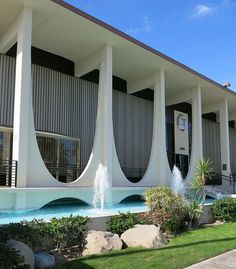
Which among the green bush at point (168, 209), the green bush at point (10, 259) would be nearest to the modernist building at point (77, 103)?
the green bush at point (168, 209)

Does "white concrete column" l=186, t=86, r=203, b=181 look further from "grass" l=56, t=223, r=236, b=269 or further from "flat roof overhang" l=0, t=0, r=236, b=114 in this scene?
"grass" l=56, t=223, r=236, b=269

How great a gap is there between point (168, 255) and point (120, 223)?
234 cm

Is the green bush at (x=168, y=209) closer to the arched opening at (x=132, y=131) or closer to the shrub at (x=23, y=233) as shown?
the shrub at (x=23, y=233)

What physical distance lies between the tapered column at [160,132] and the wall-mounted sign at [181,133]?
6.78 meters

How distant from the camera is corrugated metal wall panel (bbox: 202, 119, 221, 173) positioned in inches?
1312

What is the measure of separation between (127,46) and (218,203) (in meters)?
10.1

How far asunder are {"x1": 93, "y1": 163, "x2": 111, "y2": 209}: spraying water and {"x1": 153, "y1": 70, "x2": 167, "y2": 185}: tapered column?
194 inches

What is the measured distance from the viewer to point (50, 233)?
7.84 m

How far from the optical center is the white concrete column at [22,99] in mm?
14508

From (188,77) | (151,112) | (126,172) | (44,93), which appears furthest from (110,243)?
(151,112)

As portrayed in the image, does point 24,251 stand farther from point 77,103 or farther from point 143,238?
point 77,103

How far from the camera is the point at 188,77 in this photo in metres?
24.4

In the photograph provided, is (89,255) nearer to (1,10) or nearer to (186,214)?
(186,214)

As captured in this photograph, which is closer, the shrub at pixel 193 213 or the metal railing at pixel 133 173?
the shrub at pixel 193 213
